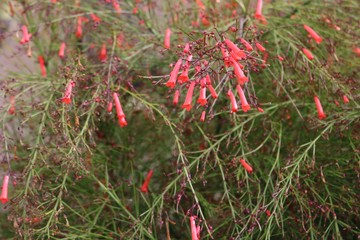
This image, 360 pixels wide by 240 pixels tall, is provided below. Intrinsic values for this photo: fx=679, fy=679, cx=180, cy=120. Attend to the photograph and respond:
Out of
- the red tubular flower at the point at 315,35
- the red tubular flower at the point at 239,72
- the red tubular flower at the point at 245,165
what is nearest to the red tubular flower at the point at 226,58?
the red tubular flower at the point at 239,72

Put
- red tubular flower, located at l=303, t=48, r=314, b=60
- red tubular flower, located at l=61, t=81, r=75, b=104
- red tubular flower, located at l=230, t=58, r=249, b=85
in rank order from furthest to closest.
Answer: red tubular flower, located at l=303, t=48, r=314, b=60 < red tubular flower, located at l=61, t=81, r=75, b=104 < red tubular flower, located at l=230, t=58, r=249, b=85

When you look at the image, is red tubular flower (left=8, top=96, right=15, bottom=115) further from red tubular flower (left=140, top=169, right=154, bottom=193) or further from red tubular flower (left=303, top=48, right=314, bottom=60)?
red tubular flower (left=303, top=48, right=314, bottom=60)

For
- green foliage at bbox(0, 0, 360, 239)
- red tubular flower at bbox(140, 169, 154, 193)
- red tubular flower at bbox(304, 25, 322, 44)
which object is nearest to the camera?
green foliage at bbox(0, 0, 360, 239)

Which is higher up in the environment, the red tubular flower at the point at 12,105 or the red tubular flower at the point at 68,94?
the red tubular flower at the point at 68,94

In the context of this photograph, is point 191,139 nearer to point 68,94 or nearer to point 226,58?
point 68,94

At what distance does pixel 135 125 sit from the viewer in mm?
4449

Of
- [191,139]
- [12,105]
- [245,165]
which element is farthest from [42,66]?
[245,165]

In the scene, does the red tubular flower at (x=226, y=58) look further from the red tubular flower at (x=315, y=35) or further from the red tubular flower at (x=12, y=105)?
the red tubular flower at (x=12, y=105)

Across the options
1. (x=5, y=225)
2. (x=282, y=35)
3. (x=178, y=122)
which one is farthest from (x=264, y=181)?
(x=5, y=225)

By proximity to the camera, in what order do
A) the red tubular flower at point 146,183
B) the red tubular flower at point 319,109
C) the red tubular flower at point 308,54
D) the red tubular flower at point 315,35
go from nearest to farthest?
1. the red tubular flower at point 319,109
2. the red tubular flower at point 308,54
3. the red tubular flower at point 315,35
4. the red tubular flower at point 146,183

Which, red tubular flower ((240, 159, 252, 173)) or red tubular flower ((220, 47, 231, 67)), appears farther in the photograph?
red tubular flower ((240, 159, 252, 173))

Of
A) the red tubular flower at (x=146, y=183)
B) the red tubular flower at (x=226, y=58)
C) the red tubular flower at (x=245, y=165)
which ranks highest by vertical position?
the red tubular flower at (x=226, y=58)

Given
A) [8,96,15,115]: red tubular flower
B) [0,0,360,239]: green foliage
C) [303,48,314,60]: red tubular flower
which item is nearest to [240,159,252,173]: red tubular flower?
[0,0,360,239]: green foliage

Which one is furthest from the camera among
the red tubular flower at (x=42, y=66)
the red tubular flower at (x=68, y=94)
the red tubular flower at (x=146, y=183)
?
the red tubular flower at (x=42, y=66)
